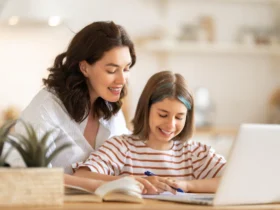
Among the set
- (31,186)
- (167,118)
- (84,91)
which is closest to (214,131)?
(84,91)

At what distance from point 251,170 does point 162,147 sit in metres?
0.55

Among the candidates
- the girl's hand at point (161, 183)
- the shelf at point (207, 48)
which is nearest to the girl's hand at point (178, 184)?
the girl's hand at point (161, 183)

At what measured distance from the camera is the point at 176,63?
5.64m

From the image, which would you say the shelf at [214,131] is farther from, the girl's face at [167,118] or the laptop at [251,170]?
the laptop at [251,170]

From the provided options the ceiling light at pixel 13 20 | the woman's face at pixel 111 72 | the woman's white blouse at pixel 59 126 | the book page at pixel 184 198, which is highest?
the ceiling light at pixel 13 20

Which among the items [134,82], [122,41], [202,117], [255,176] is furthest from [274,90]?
[255,176]

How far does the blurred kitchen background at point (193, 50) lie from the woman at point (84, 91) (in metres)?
2.62

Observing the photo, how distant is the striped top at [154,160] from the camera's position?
209cm

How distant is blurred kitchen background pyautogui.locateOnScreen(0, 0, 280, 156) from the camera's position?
518cm

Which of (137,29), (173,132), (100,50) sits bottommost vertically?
(173,132)

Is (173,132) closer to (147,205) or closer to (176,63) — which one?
(147,205)

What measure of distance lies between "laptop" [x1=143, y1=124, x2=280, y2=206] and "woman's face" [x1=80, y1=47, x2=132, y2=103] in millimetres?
623

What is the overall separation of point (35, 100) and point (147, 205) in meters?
0.84

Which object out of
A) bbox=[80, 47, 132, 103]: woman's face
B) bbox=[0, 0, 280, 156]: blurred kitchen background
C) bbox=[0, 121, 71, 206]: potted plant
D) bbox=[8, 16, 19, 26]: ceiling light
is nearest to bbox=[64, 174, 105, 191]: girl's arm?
bbox=[0, 121, 71, 206]: potted plant
